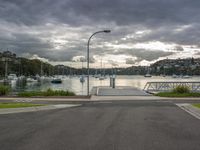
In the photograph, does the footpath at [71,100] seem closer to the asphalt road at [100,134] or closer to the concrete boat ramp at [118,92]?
the concrete boat ramp at [118,92]

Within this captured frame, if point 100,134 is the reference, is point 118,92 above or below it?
below

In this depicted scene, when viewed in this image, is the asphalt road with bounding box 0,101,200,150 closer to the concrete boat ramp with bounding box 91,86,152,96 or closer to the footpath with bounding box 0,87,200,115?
the footpath with bounding box 0,87,200,115

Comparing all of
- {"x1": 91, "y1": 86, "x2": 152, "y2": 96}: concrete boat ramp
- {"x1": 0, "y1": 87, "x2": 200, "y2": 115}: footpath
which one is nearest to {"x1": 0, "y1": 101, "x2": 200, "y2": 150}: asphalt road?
{"x1": 0, "y1": 87, "x2": 200, "y2": 115}: footpath

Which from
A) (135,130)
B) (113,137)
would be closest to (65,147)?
(113,137)

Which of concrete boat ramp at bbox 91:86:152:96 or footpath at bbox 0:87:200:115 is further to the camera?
concrete boat ramp at bbox 91:86:152:96

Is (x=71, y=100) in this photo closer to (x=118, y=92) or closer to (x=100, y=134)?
(x=118, y=92)

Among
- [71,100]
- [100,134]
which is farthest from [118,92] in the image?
A: [100,134]

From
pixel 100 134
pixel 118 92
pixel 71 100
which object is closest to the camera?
pixel 100 134

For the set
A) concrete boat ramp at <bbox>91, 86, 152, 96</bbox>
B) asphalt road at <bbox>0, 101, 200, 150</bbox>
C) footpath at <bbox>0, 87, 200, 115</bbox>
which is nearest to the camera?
asphalt road at <bbox>0, 101, 200, 150</bbox>

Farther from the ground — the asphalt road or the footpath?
the asphalt road

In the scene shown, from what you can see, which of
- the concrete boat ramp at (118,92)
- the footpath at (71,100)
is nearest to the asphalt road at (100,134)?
the footpath at (71,100)

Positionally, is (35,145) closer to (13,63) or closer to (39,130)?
(39,130)

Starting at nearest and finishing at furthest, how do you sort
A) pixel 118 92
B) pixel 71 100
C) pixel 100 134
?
1. pixel 100 134
2. pixel 71 100
3. pixel 118 92

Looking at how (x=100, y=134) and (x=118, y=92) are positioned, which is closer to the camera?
(x=100, y=134)
